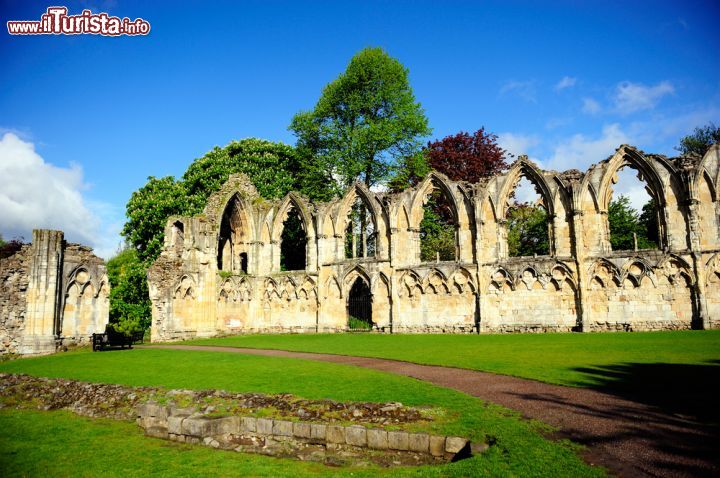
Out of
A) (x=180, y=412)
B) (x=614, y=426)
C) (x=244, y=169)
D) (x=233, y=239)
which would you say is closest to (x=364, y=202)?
(x=233, y=239)

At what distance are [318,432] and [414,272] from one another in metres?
17.9

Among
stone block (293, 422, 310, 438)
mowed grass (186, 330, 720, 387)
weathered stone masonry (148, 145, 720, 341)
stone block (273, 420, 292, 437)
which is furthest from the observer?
weathered stone masonry (148, 145, 720, 341)

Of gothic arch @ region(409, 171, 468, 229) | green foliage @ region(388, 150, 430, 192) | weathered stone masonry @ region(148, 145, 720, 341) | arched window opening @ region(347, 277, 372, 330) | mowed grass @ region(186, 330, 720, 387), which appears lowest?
mowed grass @ region(186, 330, 720, 387)

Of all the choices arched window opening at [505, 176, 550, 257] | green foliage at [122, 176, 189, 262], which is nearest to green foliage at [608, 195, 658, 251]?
arched window opening at [505, 176, 550, 257]

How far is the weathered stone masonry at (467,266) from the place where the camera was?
19.9 metres

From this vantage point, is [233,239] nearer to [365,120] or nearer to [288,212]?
[288,212]

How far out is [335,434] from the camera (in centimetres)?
662

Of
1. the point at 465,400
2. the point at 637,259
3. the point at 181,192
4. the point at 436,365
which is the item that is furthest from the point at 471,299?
the point at 181,192

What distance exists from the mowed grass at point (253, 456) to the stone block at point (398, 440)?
0.44 meters

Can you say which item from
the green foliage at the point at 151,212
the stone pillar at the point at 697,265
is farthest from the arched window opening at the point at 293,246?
the stone pillar at the point at 697,265

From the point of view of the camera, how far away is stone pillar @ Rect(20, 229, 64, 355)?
18.9m

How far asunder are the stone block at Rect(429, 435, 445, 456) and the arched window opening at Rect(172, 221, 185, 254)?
2262 centimetres

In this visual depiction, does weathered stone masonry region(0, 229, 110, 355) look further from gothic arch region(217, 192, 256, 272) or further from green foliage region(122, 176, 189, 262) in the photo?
green foliage region(122, 176, 189, 262)

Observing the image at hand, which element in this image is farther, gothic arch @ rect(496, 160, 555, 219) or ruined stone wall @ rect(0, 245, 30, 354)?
gothic arch @ rect(496, 160, 555, 219)
